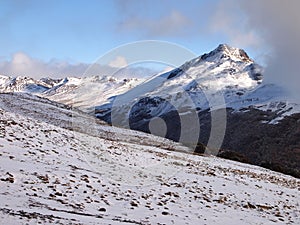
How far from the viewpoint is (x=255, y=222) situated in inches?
769

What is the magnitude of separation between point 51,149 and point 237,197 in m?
12.5

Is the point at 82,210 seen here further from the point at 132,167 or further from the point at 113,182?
the point at 132,167

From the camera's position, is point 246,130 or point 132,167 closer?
point 132,167

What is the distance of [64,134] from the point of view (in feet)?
100

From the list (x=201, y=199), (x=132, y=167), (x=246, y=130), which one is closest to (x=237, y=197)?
(x=201, y=199)

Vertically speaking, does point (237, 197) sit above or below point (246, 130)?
below

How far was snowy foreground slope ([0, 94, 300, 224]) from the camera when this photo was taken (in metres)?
14.7

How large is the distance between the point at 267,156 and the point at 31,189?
144 meters

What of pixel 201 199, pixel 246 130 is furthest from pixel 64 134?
pixel 246 130

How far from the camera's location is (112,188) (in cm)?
1928

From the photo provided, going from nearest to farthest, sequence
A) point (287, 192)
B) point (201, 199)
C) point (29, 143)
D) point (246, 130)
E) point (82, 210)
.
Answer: point (82, 210) → point (201, 199) → point (29, 143) → point (287, 192) → point (246, 130)

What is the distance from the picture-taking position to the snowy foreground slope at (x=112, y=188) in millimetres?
14746

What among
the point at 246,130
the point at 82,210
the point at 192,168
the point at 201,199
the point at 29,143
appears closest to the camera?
the point at 82,210

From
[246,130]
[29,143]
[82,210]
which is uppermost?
[246,130]
